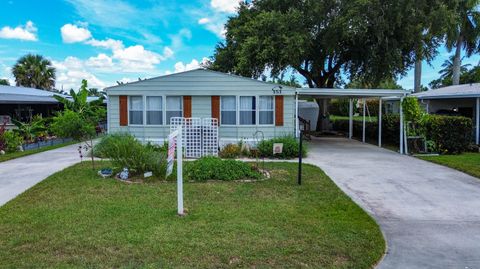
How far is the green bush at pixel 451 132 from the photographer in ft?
45.1

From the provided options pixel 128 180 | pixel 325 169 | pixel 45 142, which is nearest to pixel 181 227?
pixel 128 180

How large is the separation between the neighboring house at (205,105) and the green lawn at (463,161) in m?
4.96

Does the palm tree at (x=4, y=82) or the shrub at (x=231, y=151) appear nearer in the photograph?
the shrub at (x=231, y=151)

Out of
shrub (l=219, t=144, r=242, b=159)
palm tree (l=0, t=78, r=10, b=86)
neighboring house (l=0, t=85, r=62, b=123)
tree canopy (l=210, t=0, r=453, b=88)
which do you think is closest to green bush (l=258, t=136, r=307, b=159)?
shrub (l=219, t=144, r=242, b=159)

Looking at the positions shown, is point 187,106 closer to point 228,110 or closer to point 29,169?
point 228,110

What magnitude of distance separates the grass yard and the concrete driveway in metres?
0.37

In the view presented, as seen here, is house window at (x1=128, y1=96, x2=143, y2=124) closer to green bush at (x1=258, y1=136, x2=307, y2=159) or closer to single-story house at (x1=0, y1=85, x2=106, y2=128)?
green bush at (x1=258, y1=136, x2=307, y2=159)

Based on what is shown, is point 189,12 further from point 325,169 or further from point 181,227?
point 181,227

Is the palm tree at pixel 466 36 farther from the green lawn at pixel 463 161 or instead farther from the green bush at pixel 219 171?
the green bush at pixel 219 171

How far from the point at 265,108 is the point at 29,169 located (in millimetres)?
7958

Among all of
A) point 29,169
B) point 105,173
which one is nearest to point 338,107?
point 29,169

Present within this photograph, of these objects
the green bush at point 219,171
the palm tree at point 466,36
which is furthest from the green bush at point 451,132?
the palm tree at point 466,36

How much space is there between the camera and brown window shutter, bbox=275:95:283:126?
14.4 meters

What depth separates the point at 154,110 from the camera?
47.8 feet
